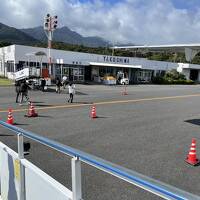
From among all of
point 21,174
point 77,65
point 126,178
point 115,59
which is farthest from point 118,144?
point 115,59

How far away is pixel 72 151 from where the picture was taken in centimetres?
311

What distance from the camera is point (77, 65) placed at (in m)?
50.5

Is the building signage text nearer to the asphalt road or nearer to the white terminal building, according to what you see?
the white terminal building

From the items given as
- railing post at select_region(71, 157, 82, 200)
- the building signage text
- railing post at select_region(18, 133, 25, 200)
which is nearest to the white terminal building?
the building signage text

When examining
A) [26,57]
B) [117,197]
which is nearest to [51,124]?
[117,197]

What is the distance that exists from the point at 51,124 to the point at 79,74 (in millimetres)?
38035

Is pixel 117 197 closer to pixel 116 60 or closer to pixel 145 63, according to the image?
pixel 116 60

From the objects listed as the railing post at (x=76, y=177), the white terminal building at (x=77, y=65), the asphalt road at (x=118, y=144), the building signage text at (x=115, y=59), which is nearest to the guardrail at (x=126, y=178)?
the railing post at (x=76, y=177)

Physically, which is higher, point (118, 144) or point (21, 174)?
point (21, 174)

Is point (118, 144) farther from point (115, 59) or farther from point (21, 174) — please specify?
point (115, 59)

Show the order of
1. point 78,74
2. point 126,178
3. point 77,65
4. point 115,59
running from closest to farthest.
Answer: point 126,178 < point 77,65 < point 78,74 < point 115,59

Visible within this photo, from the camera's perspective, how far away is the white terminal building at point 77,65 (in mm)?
43594

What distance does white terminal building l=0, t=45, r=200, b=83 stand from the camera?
43594 mm

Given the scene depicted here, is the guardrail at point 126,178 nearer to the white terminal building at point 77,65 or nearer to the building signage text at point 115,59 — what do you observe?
the white terminal building at point 77,65
